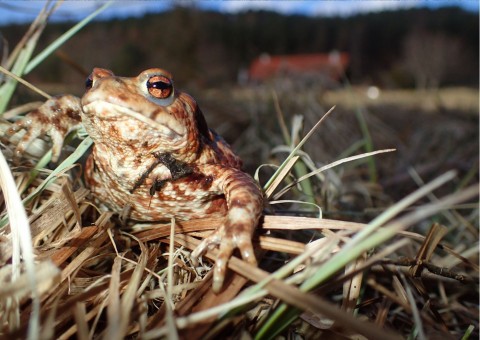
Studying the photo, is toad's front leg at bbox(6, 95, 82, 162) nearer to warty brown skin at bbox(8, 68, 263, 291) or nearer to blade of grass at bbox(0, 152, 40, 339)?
warty brown skin at bbox(8, 68, 263, 291)

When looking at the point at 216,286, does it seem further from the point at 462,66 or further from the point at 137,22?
the point at 462,66

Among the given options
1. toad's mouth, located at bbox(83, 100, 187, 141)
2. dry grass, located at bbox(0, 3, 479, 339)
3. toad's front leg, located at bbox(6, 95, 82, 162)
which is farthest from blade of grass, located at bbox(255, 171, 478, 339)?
toad's front leg, located at bbox(6, 95, 82, 162)

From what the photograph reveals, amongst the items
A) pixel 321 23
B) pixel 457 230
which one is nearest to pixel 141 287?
pixel 457 230

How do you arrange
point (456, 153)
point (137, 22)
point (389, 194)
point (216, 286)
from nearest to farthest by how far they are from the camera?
point (216, 286), point (389, 194), point (456, 153), point (137, 22)

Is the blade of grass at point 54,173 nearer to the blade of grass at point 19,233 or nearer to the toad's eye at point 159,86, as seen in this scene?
the blade of grass at point 19,233

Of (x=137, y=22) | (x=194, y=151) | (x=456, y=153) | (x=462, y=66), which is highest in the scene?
(x=137, y=22)

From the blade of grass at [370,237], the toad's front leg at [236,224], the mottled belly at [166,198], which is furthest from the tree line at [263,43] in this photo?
the blade of grass at [370,237]
